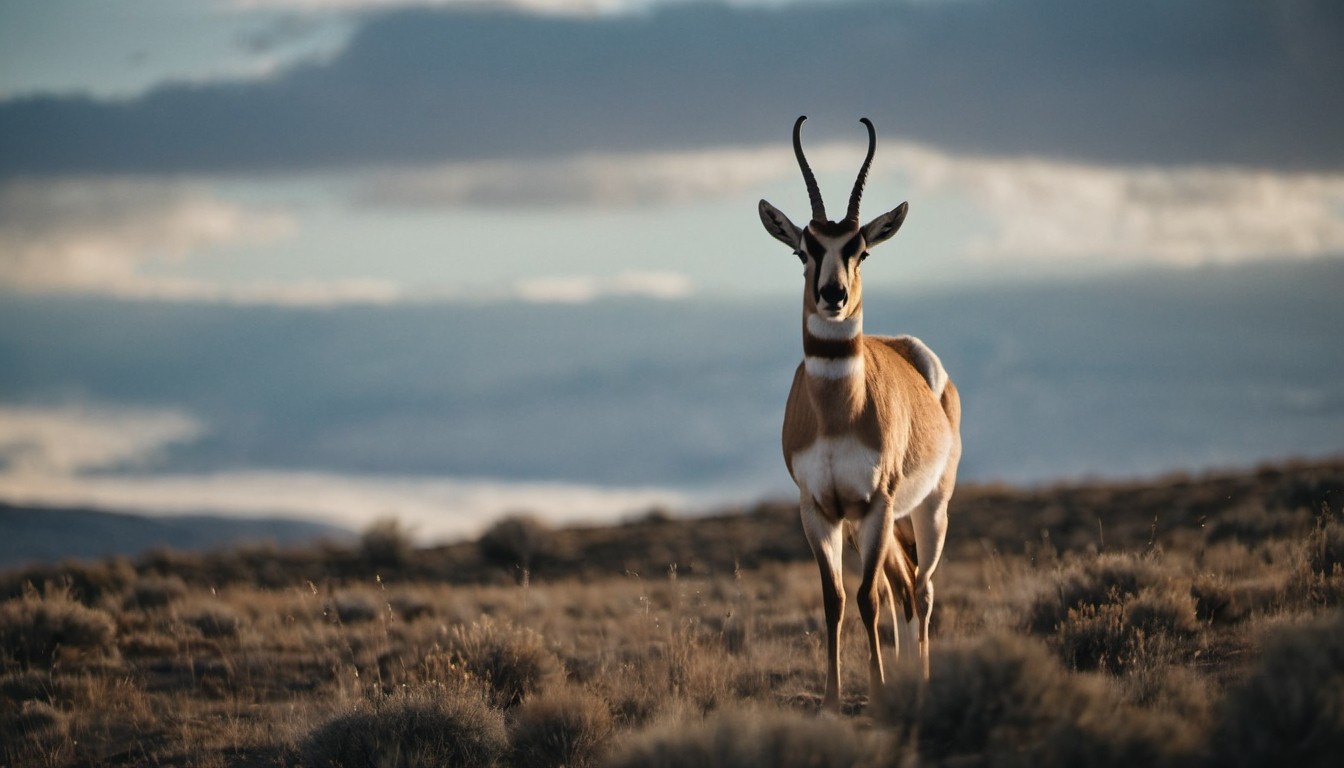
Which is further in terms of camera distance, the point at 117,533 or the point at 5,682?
the point at 117,533

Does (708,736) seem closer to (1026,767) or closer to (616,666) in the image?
(1026,767)

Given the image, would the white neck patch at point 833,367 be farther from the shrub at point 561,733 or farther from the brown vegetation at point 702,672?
the shrub at point 561,733

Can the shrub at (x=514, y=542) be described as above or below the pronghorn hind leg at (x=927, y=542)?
below

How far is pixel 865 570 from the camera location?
29.6 ft

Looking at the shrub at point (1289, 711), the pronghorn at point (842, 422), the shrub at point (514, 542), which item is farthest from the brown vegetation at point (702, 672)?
the shrub at point (514, 542)

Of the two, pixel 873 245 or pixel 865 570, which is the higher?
pixel 873 245

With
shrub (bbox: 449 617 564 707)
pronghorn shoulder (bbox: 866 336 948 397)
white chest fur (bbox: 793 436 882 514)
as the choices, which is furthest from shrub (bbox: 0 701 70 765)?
pronghorn shoulder (bbox: 866 336 948 397)

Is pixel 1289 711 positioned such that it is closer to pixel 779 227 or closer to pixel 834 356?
pixel 834 356

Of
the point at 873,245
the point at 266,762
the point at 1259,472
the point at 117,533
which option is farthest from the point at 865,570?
the point at 117,533

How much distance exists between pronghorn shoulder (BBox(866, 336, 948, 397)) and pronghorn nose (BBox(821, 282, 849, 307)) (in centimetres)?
279

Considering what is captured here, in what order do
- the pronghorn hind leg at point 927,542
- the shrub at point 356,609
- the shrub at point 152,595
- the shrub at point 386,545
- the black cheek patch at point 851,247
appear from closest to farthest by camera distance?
the black cheek patch at point 851,247, the pronghorn hind leg at point 927,542, the shrub at point 356,609, the shrub at point 152,595, the shrub at point 386,545

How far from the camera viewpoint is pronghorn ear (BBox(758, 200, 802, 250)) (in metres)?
9.41

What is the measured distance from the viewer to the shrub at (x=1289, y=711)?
601 cm

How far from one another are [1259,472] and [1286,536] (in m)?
12.4
